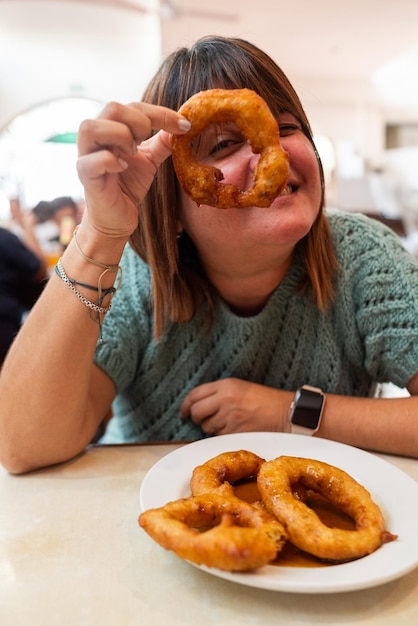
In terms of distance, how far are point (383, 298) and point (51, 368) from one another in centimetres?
72

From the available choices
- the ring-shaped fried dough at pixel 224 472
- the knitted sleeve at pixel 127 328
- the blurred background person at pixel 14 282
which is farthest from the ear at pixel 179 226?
the blurred background person at pixel 14 282

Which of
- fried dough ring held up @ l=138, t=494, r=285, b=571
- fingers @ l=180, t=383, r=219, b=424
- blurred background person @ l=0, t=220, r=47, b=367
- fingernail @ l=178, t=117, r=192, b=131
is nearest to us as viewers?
fried dough ring held up @ l=138, t=494, r=285, b=571

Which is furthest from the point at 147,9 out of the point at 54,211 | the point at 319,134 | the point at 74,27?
the point at 319,134

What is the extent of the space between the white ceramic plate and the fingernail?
1.76 ft

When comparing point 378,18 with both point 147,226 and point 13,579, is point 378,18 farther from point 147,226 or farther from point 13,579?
point 13,579

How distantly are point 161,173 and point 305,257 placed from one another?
0.38m

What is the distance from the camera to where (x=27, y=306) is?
2.34m

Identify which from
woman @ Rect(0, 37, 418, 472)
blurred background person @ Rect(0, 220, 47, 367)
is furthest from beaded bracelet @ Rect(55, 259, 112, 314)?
blurred background person @ Rect(0, 220, 47, 367)

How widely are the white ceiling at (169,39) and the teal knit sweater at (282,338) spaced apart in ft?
13.9

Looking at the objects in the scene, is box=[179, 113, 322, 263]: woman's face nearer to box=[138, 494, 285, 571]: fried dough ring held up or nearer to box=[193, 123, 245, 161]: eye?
box=[193, 123, 245, 161]: eye

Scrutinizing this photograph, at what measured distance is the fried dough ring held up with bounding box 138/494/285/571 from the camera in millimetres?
547

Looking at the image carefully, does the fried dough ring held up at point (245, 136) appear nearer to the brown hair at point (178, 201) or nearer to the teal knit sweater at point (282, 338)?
the brown hair at point (178, 201)

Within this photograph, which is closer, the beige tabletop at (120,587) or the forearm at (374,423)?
the beige tabletop at (120,587)

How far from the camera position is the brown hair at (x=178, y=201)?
1050 millimetres
